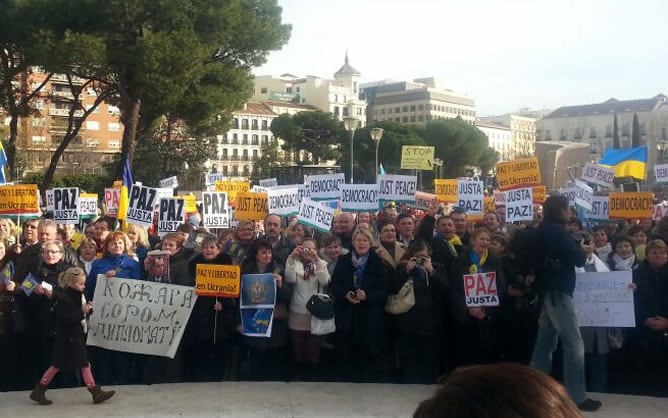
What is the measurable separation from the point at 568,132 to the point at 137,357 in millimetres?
147035

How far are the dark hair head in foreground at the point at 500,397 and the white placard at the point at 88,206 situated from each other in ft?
41.9

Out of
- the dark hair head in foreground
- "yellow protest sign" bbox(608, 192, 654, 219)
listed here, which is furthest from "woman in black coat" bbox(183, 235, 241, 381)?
"yellow protest sign" bbox(608, 192, 654, 219)

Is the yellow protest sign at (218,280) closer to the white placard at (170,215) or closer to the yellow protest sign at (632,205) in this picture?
the white placard at (170,215)

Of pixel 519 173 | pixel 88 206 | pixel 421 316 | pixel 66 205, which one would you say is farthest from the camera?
pixel 88 206

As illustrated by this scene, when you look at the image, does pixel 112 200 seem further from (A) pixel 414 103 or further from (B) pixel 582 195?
(A) pixel 414 103

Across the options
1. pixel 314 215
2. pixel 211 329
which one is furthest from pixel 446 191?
pixel 211 329

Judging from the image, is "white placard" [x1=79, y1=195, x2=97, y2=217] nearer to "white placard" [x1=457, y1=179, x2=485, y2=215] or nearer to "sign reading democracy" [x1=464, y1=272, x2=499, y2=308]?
"white placard" [x1=457, y1=179, x2=485, y2=215]

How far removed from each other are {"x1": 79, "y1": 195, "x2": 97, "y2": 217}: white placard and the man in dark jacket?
9449 mm

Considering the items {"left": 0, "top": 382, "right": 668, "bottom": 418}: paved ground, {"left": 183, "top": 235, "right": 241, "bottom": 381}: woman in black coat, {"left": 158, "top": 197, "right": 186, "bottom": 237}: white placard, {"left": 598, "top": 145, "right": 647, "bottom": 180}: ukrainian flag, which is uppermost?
{"left": 598, "top": 145, "right": 647, "bottom": 180}: ukrainian flag

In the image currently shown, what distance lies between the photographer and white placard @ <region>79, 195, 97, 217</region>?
13.1 meters

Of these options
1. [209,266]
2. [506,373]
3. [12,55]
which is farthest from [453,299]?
[12,55]

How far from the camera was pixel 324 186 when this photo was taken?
1235 cm

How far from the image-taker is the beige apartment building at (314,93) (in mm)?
→ 135250

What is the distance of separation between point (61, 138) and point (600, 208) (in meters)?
64.3
